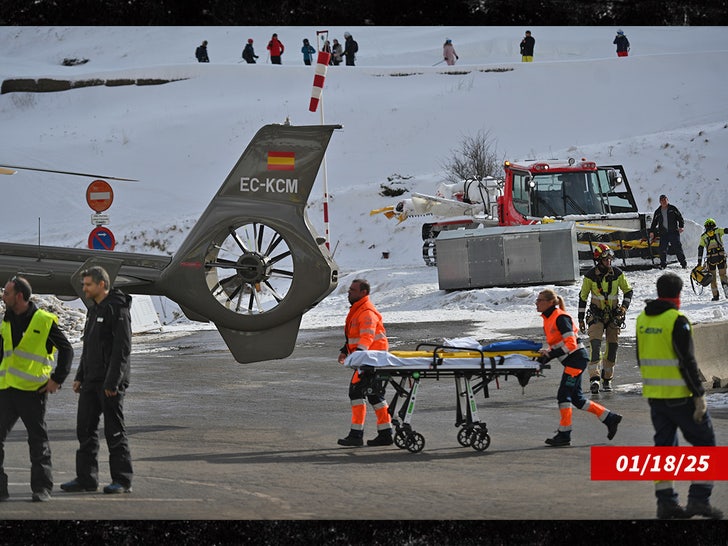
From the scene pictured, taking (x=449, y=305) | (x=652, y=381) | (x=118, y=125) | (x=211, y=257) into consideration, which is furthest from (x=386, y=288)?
(x=652, y=381)

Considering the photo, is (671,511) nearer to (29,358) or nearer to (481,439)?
(481,439)

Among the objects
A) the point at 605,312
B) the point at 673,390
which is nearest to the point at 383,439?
the point at 673,390

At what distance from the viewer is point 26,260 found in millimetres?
11789

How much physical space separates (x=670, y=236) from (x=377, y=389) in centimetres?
1264

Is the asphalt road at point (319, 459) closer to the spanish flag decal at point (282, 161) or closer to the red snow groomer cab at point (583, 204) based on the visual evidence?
the spanish flag decal at point (282, 161)

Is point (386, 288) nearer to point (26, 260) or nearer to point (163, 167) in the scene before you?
point (163, 167)

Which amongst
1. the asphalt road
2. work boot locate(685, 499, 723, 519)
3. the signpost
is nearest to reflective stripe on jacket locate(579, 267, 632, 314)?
the asphalt road

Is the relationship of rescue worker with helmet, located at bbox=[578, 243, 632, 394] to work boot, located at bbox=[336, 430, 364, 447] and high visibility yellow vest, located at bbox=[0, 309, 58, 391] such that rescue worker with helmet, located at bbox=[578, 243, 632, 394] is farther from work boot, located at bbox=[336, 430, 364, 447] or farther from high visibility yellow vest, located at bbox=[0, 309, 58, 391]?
high visibility yellow vest, located at bbox=[0, 309, 58, 391]

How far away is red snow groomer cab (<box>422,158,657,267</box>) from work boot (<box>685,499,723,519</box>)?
14477 millimetres

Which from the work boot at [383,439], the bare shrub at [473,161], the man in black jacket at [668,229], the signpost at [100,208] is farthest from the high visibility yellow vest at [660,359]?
the bare shrub at [473,161]

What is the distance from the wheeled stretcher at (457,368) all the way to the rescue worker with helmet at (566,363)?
25cm

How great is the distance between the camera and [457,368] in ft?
33.5

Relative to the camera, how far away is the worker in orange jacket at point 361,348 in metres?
10.7

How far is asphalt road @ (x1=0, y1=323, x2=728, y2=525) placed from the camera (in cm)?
833
